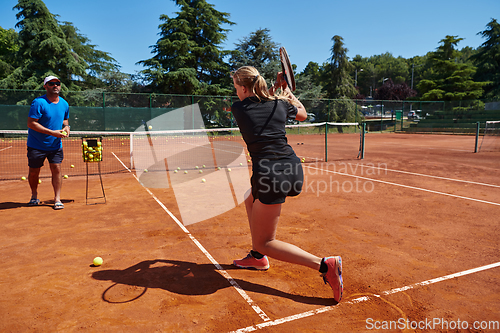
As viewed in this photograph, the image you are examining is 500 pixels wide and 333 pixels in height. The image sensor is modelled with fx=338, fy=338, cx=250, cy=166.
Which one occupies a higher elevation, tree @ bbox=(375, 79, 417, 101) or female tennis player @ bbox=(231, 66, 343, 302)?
tree @ bbox=(375, 79, 417, 101)

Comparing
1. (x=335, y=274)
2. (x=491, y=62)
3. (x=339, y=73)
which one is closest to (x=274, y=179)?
(x=335, y=274)

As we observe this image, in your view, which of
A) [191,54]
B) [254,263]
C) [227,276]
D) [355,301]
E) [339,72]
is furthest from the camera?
[339,72]

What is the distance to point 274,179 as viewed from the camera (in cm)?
257

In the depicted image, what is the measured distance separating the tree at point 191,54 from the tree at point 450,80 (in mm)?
25847

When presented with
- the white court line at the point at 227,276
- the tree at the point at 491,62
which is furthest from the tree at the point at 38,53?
the tree at the point at 491,62

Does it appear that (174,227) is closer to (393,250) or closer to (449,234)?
(393,250)

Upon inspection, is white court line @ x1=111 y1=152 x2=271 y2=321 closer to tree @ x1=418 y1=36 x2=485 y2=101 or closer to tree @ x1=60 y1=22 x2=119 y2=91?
tree @ x1=60 y1=22 x2=119 y2=91

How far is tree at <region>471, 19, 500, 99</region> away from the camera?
39.2 metres

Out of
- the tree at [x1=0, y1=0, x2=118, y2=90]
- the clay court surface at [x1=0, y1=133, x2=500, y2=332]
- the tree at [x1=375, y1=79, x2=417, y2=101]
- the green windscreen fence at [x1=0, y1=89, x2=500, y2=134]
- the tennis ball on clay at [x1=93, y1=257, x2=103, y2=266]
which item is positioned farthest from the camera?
→ the tree at [x1=375, y1=79, x2=417, y2=101]

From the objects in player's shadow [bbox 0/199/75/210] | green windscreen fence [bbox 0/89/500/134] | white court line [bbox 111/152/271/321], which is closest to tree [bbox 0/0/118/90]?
green windscreen fence [bbox 0/89/500/134]

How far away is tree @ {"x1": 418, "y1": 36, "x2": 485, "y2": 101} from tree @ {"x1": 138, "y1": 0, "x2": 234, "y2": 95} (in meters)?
25.8

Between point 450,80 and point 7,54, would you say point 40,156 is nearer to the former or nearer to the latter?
A: point 7,54

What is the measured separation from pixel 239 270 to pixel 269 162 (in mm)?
1352

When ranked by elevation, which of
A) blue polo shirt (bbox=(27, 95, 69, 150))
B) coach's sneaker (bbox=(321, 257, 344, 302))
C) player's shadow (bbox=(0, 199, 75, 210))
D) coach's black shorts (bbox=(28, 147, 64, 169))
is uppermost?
blue polo shirt (bbox=(27, 95, 69, 150))
